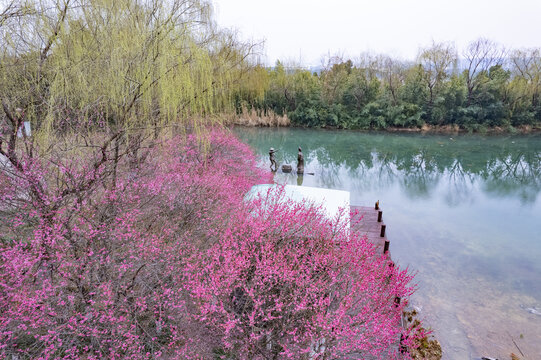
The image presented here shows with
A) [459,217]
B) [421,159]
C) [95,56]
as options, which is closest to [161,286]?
[95,56]

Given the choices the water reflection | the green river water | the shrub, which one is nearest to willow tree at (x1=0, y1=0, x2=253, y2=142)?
the shrub

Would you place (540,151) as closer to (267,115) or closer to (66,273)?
(267,115)

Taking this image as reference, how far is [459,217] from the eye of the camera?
29.2 ft

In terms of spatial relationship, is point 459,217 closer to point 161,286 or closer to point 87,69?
point 161,286

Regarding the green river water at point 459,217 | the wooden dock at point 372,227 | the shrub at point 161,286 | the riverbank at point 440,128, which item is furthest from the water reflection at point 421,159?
the shrub at point 161,286

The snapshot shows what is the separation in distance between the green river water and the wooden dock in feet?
2.21

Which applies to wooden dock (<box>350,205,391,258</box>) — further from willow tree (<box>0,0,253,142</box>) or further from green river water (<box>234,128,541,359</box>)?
willow tree (<box>0,0,253,142</box>)

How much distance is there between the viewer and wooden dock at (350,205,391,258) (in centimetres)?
563

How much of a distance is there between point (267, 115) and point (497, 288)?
17.7 meters

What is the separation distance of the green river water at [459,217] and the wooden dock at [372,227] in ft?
2.21

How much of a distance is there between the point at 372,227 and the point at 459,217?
3.76m

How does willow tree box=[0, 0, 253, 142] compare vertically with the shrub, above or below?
above

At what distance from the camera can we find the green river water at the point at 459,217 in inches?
193

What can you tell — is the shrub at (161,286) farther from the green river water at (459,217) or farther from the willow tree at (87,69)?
the green river water at (459,217)
